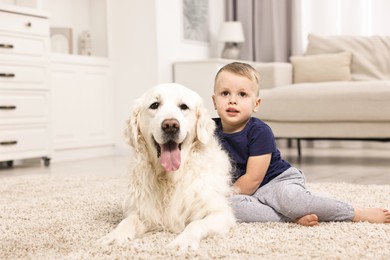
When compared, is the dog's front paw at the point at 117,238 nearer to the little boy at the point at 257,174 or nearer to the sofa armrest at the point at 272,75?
the little boy at the point at 257,174

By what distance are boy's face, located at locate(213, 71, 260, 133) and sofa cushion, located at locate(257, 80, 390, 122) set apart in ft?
6.53

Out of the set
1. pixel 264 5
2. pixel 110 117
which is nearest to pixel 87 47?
pixel 110 117

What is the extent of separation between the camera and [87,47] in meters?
5.19

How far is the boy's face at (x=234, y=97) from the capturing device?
187 centimetres

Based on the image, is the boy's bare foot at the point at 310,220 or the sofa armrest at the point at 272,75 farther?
the sofa armrest at the point at 272,75

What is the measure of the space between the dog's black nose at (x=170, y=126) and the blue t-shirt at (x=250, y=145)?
37 cm

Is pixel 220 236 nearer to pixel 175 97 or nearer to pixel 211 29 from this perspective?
pixel 175 97

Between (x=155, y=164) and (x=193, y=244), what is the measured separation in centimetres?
33

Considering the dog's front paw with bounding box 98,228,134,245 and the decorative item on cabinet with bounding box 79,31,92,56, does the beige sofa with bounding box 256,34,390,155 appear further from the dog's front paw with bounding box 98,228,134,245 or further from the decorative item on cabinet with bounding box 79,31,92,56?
the dog's front paw with bounding box 98,228,134,245

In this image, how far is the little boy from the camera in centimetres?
179

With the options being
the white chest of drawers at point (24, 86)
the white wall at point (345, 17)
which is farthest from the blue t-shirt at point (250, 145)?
the white wall at point (345, 17)

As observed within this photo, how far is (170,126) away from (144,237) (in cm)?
33

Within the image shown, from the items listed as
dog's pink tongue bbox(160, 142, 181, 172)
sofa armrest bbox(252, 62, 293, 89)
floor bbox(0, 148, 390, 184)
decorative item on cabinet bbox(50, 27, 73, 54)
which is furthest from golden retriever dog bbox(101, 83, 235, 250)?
decorative item on cabinet bbox(50, 27, 73, 54)

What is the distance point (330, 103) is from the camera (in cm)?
379
